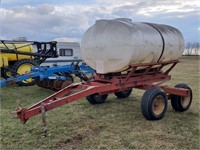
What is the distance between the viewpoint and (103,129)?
478cm

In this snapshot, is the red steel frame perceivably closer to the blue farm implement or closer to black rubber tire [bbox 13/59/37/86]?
the blue farm implement

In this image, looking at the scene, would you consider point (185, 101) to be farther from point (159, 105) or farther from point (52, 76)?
point (52, 76)

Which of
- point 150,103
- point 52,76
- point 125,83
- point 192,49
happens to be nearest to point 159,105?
point 150,103

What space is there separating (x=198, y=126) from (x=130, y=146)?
164cm

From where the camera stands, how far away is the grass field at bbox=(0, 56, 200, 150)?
410cm

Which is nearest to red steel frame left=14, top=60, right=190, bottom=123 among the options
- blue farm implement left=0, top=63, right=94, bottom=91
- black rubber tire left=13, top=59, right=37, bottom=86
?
blue farm implement left=0, top=63, right=94, bottom=91

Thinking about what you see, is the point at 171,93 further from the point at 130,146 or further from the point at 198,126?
the point at 130,146

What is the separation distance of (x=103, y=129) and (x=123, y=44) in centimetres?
165

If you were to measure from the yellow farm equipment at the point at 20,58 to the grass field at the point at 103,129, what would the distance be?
3676 mm

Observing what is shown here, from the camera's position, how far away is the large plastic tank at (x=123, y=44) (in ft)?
16.7

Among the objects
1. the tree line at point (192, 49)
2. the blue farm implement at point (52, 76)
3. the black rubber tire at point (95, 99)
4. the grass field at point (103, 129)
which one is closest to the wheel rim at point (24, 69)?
the blue farm implement at point (52, 76)

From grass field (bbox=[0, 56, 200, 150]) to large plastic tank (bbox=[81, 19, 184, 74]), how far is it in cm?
107

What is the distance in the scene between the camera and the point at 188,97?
5.95 meters

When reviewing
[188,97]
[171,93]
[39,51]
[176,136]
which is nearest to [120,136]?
[176,136]
